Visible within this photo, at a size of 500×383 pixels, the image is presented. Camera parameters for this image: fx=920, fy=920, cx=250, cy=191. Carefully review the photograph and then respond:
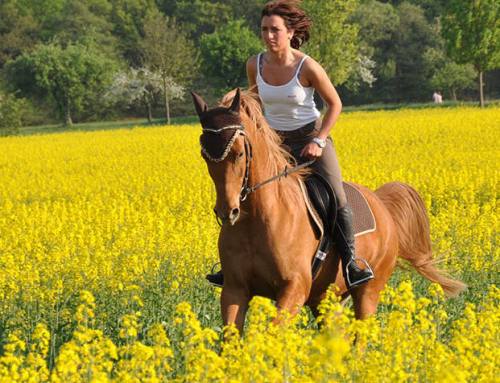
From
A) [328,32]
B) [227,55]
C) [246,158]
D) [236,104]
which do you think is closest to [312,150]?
[246,158]

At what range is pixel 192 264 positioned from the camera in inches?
318

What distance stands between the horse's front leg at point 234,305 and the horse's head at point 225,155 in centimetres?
53

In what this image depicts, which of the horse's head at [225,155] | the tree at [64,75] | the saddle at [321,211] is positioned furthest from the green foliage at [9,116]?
the horse's head at [225,155]

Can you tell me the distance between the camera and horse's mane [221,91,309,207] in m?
5.45

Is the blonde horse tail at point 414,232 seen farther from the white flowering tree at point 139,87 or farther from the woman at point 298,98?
the white flowering tree at point 139,87

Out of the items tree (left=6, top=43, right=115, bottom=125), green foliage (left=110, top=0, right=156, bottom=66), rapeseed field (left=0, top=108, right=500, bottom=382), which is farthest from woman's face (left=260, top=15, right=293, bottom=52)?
green foliage (left=110, top=0, right=156, bottom=66)

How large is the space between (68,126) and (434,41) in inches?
1174

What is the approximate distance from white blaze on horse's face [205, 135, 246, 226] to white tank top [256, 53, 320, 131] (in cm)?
73

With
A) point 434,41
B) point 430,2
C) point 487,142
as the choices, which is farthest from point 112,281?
point 430,2

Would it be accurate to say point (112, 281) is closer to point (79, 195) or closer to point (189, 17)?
point (79, 195)

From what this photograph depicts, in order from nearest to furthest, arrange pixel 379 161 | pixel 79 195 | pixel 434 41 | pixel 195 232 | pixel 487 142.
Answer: pixel 195 232 < pixel 79 195 < pixel 379 161 < pixel 487 142 < pixel 434 41

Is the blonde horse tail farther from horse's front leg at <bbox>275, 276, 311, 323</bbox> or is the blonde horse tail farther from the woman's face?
the woman's face

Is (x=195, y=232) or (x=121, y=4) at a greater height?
(x=121, y=4)

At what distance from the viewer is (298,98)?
585cm
